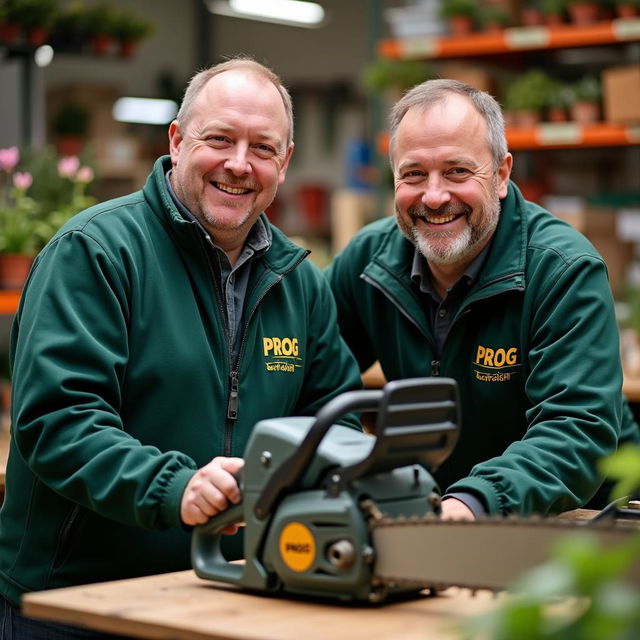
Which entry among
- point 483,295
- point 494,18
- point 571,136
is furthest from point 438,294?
point 494,18

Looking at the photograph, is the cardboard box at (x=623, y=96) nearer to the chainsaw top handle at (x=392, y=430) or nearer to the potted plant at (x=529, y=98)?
the potted plant at (x=529, y=98)

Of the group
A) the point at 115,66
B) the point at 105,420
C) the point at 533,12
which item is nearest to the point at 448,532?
the point at 105,420

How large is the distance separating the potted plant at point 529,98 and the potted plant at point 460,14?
42cm

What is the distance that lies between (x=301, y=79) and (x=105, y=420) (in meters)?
10.5

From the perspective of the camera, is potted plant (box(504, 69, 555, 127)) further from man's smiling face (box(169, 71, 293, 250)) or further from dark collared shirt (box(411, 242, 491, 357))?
man's smiling face (box(169, 71, 293, 250))

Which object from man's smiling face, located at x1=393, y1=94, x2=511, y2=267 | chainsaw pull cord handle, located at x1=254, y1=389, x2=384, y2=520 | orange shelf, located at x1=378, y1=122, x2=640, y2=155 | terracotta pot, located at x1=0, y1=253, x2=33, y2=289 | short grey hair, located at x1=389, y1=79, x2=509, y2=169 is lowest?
chainsaw pull cord handle, located at x1=254, y1=389, x2=384, y2=520

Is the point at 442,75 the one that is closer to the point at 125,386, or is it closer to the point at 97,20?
the point at 97,20

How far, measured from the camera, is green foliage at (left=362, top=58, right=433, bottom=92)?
6.01 meters

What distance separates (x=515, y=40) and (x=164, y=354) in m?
4.21

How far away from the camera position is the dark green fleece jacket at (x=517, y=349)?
6.75ft

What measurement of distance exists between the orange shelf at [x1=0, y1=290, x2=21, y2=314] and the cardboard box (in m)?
2.93

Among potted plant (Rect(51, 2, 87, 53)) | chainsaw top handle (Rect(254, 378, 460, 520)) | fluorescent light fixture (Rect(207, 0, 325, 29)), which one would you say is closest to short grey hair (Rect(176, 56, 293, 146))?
chainsaw top handle (Rect(254, 378, 460, 520))

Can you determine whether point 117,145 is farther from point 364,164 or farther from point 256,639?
point 256,639

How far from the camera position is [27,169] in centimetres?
408
